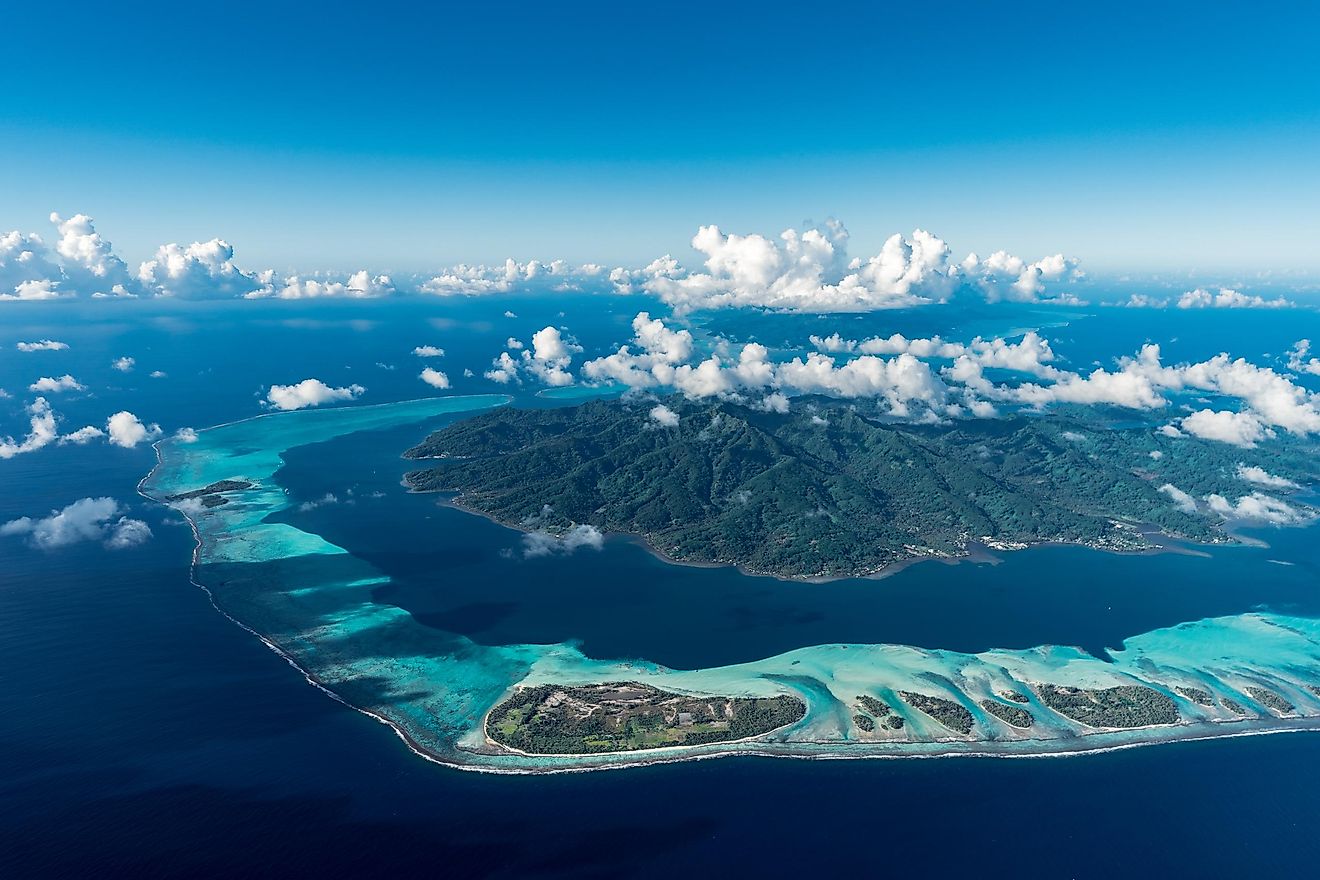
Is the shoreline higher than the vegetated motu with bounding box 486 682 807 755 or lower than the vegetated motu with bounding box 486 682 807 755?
higher

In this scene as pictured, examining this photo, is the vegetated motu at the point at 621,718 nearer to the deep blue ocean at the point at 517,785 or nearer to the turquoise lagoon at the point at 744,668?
the turquoise lagoon at the point at 744,668

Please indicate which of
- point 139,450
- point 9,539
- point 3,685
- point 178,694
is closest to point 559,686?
point 178,694

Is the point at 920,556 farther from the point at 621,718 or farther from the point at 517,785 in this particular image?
the point at 517,785

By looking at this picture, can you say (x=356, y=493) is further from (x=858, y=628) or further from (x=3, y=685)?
(x=858, y=628)

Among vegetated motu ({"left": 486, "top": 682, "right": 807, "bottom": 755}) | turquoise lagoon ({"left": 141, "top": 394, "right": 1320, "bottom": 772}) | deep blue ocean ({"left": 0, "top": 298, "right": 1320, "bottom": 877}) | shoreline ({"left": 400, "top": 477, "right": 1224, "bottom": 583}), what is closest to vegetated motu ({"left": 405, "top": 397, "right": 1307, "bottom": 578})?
shoreline ({"left": 400, "top": 477, "right": 1224, "bottom": 583})

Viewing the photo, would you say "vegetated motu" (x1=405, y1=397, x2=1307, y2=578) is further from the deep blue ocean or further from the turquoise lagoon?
the deep blue ocean

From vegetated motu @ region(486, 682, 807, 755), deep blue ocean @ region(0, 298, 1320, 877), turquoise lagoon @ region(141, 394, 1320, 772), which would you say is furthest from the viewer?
turquoise lagoon @ region(141, 394, 1320, 772)
